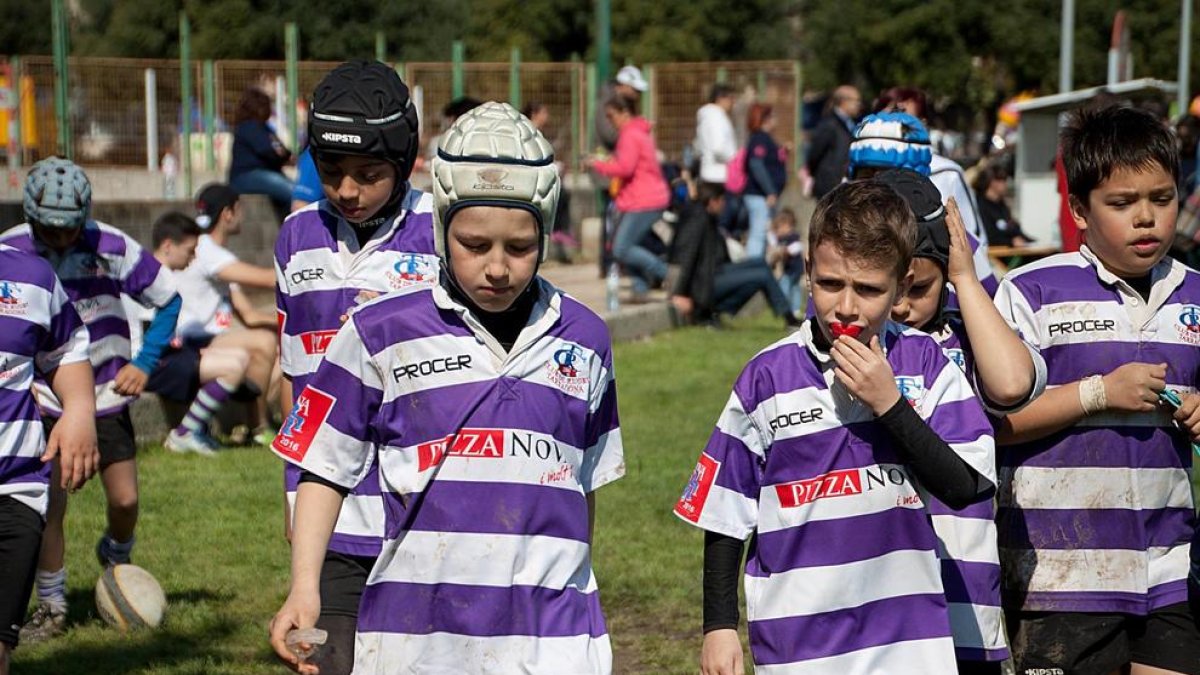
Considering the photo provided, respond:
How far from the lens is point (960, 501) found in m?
3.93

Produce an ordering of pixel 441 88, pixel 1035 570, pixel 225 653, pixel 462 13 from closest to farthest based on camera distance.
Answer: pixel 1035 570 → pixel 225 653 → pixel 441 88 → pixel 462 13

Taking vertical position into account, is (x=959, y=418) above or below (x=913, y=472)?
above

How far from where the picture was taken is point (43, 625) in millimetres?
7430

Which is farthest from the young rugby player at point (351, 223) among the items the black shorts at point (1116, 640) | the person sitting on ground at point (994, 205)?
the person sitting on ground at point (994, 205)

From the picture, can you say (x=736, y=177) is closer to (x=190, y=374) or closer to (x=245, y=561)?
(x=190, y=374)

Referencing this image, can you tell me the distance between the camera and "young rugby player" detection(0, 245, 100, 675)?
17.9ft

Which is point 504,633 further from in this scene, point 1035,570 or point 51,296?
point 51,296

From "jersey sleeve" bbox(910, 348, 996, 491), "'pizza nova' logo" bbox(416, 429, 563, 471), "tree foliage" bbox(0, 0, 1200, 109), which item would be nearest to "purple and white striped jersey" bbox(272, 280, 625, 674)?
"'pizza nova' logo" bbox(416, 429, 563, 471)

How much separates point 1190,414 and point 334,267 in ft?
8.44

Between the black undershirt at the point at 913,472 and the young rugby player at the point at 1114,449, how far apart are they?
0.83 metres

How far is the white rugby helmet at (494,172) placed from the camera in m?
3.82

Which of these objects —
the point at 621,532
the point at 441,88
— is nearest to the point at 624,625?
the point at 621,532

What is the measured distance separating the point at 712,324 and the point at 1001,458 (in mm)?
12325

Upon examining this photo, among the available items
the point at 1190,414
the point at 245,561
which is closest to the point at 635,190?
the point at 245,561
